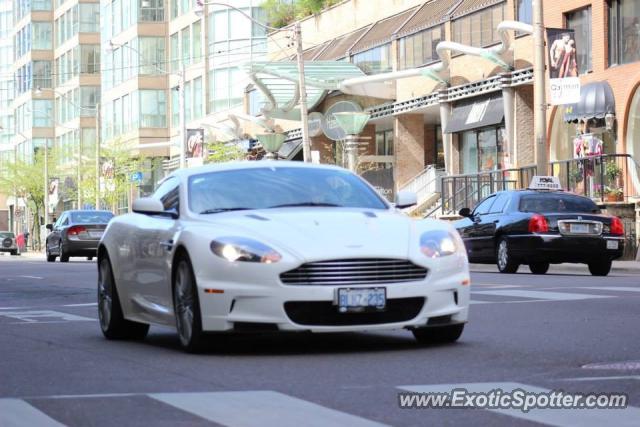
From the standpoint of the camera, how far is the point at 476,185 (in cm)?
4462

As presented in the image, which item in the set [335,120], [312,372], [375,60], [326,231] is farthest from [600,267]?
[335,120]

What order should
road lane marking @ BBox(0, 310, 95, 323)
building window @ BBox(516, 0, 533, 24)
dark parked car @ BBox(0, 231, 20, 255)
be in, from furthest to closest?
dark parked car @ BBox(0, 231, 20, 255), building window @ BBox(516, 0, 533, 24), road lane marking @ BBox(0, 310, 95, 323)

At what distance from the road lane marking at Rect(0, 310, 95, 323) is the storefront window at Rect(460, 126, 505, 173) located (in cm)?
3106

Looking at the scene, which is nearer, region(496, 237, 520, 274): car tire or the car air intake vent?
the car air intake vent

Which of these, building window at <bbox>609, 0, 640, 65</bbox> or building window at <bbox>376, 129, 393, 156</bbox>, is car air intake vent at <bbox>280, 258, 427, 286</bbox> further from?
building window at <bbox>376, 129, 393, 156</bbox>

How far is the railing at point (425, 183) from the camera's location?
53156 millimetres

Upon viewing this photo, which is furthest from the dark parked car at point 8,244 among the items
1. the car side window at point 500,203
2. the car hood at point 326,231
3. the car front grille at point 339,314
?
the car front grille at point 339,314

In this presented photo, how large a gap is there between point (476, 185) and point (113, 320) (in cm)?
3298

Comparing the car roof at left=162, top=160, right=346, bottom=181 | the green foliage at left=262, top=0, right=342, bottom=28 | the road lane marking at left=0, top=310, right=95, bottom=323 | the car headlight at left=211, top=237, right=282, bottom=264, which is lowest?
the road lane marking at left=0, top=310, right=95, bottom=323

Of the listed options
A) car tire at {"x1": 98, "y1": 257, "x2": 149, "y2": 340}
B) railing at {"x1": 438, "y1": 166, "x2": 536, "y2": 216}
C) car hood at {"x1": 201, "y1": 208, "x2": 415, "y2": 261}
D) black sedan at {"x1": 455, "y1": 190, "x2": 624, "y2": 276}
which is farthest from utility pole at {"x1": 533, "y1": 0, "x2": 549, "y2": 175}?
car hood at {"x1": 201, "y1": 208, "x2": 415, "y2": 261}

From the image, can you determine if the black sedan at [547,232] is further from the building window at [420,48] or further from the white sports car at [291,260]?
the building window at [420,48]

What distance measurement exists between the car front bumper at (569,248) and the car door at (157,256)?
13854 millimetres

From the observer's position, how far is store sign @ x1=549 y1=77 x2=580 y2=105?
33344 millimetres

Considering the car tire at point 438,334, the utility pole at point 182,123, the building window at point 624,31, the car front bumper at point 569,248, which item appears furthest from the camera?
the utility pole at point 182,123
